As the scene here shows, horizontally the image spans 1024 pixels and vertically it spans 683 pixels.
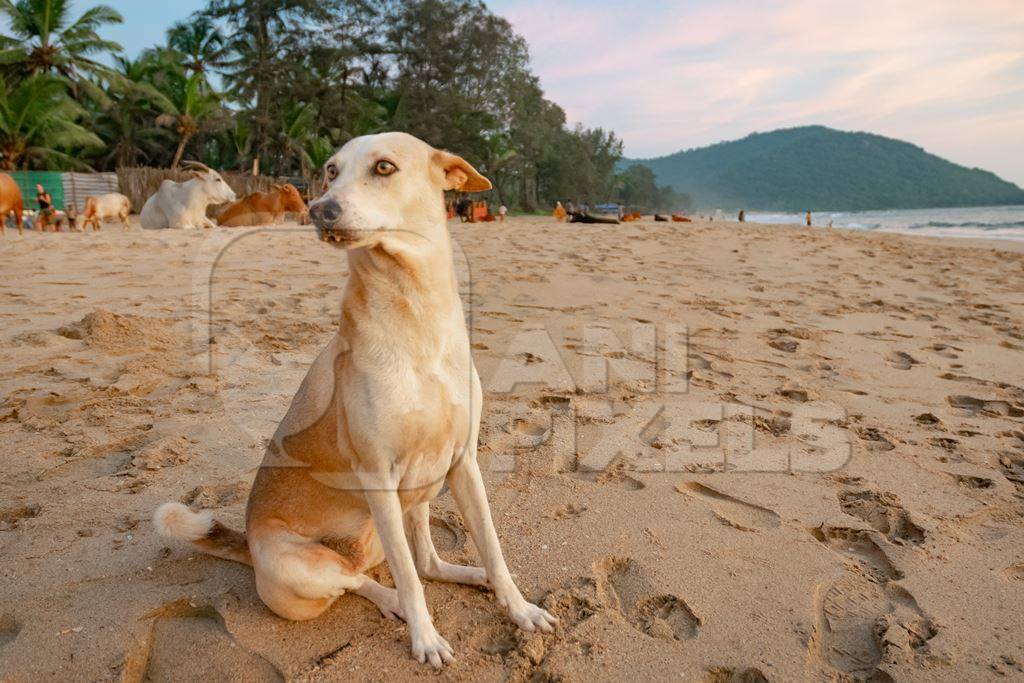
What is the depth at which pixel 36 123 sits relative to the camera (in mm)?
27953

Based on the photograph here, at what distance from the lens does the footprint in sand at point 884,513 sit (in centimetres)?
281

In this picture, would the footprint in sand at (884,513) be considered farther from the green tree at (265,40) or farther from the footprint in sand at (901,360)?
the green tree at (265,40)

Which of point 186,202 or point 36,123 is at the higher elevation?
point 36,123

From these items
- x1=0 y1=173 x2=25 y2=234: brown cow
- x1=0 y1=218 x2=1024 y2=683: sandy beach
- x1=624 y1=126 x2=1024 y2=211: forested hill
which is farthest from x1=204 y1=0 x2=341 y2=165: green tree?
x1=624 y1=126 x2=1024 y2=211: forested hill

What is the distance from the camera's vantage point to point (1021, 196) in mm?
105250

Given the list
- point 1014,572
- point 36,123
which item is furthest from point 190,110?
point 1014,572

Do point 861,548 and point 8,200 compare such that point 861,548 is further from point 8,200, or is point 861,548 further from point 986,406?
point 8,200

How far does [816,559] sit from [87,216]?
57.3 feet

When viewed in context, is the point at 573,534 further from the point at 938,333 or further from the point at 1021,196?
the point at 1021,196

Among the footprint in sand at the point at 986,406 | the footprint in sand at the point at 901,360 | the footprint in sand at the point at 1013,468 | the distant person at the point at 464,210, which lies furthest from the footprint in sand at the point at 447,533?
the distant person at the point at 464,210

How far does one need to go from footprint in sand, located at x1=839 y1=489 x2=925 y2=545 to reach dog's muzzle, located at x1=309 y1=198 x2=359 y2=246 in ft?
8.61

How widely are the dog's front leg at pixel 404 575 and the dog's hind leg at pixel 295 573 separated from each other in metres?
0.19

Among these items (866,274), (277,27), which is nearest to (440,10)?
(277,27)

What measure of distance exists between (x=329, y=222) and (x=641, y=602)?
1.76 m
